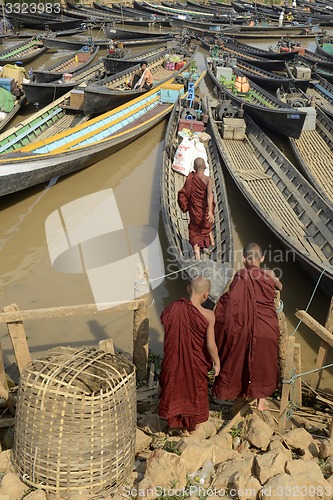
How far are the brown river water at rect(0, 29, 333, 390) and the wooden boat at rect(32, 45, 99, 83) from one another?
15.3 feet

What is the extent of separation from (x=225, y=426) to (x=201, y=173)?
299cm

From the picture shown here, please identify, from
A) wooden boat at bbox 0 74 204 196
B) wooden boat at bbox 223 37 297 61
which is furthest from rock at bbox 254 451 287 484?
wooden boat at bbox 223 37 297 61

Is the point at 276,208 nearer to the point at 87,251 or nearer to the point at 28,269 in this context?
the point at 87,251

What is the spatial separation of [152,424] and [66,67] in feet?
46.6

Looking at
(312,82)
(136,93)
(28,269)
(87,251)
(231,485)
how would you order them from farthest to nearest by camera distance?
(312,82), (136,93), (87,251), (28,269), (231,485)

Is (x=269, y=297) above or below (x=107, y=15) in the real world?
below

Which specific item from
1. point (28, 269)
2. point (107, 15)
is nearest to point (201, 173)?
point (28, 269)

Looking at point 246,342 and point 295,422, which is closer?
point 246,342

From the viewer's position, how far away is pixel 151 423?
368cm

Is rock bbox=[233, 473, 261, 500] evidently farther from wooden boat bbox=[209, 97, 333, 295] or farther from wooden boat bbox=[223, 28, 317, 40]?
wooden boat bbox=[223, 28, 317, 40]

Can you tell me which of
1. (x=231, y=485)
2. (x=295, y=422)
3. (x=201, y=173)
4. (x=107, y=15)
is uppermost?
(x=107, y=15)

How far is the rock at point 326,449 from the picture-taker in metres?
3.12

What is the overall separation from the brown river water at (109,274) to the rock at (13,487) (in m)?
→ 2.20

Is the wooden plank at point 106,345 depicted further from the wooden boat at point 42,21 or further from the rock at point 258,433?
the wooden boat at point 42,21
